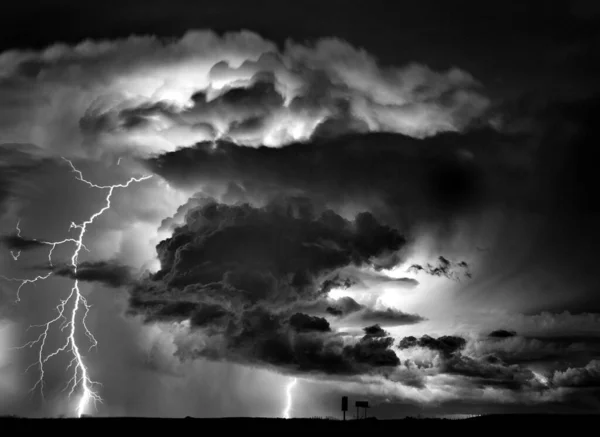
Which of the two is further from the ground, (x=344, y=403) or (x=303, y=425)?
(x=344, y=403)

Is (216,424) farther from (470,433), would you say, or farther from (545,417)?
(545,417)

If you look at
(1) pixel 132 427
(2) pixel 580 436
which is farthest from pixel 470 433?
(1) pixel 132 427

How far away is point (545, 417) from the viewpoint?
253 ft

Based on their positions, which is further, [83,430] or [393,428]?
[393,428]

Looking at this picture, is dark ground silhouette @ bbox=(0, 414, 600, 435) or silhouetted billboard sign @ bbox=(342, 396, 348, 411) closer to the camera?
dark ground silhouette @ bbox=(0, 414, 600, 435)

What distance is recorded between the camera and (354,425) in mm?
67562

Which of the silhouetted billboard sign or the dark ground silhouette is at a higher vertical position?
the silhouetted billboard sign

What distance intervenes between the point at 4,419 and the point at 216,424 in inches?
818

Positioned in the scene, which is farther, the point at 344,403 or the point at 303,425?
the point at 344,403

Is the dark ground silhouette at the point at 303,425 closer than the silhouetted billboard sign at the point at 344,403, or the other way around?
the dark ground silhouette at the point at 303,425

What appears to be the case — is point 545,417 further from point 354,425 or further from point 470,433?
point 354,425

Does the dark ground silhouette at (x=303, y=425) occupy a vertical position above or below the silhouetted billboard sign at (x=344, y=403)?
below

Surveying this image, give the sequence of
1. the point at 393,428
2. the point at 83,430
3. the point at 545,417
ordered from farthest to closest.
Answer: the point at 545,417 < the point at 393,428 < the point at 83,430

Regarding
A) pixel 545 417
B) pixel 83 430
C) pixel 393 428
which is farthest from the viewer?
pixel 545 417
